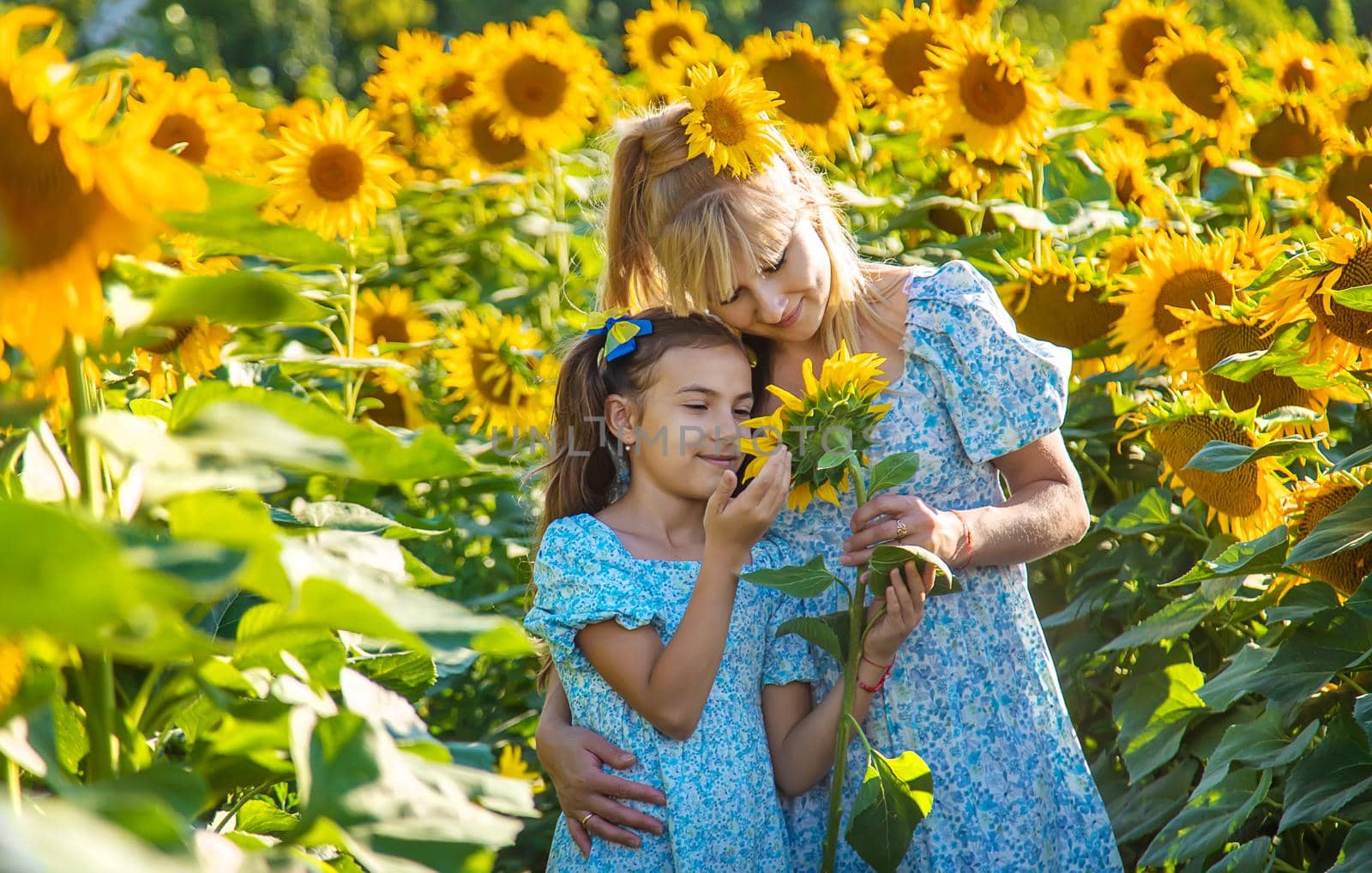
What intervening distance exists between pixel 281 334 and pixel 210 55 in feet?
27.5

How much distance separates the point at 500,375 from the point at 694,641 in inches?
42.5

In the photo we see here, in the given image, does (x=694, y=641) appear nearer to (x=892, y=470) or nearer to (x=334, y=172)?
(x=892, y=470)

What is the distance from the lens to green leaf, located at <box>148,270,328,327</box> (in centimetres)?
81

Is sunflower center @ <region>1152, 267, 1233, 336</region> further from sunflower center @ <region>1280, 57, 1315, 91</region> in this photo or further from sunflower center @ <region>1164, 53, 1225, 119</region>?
sunflower center @ <region>1280, 57, 1315, 91</region>

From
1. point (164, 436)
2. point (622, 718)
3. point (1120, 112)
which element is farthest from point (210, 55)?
point (164, 436)

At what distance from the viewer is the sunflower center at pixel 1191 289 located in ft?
6.70

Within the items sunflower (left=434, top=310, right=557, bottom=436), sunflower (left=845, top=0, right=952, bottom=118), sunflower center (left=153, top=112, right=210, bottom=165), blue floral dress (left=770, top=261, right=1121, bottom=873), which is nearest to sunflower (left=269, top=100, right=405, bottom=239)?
sunflower (left=434, top=310, right=557, bottom=436)

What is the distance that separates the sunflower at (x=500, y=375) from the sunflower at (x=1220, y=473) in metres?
1.16

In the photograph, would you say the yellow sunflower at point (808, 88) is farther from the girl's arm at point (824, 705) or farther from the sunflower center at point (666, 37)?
the girl's arm at point (824, 705)

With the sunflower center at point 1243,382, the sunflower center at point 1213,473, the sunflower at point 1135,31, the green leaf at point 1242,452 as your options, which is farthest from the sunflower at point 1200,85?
the green leaf at point 1242,452

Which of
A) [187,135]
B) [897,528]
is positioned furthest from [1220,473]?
[187,135]

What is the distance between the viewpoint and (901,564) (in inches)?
59.8

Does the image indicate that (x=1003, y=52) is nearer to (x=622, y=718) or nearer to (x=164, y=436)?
(x=622, y=718)

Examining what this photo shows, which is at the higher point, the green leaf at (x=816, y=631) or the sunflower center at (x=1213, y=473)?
the green leaf at (x=816, y=631)
